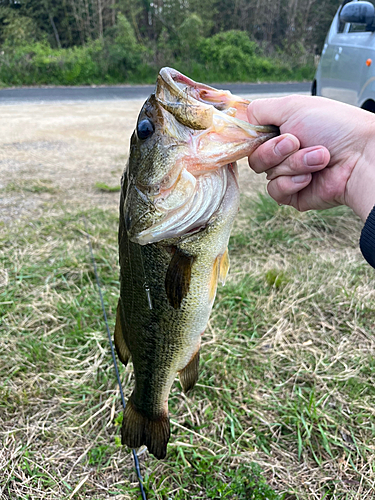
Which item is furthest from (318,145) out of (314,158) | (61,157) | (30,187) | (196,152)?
(61,157)

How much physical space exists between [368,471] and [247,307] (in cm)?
128

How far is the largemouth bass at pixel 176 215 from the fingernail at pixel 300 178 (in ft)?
0.74

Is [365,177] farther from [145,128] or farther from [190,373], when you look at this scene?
[190,373]

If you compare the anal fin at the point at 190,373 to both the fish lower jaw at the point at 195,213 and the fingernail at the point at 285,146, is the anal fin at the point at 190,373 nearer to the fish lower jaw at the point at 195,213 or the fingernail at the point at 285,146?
the fish lower jaw at the point at 195,213

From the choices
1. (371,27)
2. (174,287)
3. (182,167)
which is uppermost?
(371,27)

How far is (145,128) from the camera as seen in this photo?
128cm

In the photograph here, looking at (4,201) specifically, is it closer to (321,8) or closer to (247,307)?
(247,307)

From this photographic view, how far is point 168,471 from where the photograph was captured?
6.74 feet

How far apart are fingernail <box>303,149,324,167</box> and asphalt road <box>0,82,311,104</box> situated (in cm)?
999

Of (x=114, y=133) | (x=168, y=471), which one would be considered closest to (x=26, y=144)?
(x=114, y=133)

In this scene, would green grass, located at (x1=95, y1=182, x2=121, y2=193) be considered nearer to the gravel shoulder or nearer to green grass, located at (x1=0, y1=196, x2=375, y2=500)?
the gravel shoulder

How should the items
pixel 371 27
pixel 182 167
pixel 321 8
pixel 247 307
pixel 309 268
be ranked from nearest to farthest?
pixel 182 167 < pixel 247 307 < pixel 309 268 < pixel 371 27 < pixel 321 8

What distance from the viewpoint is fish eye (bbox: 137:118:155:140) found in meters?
1.27

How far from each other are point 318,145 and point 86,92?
1168 cm
